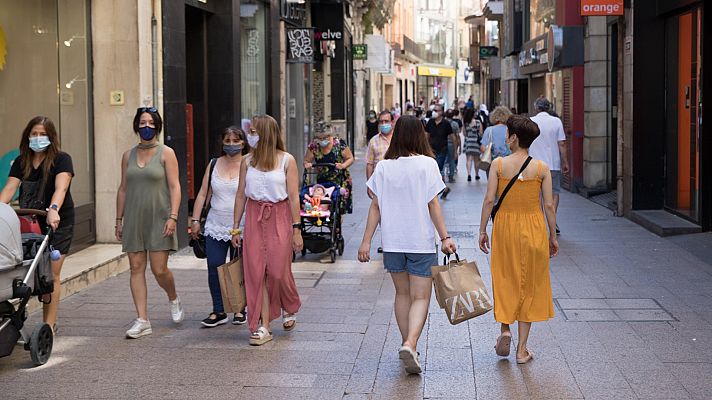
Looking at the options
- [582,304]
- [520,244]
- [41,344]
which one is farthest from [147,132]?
[582,304]

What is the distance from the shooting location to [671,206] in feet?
52.1

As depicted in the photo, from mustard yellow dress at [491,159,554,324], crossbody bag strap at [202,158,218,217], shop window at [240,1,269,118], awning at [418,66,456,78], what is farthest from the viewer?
awning at [418,66,456,78]

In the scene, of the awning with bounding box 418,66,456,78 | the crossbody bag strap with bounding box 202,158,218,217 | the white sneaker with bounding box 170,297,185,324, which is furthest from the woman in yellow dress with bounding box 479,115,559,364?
the awning with bounding box 418,66,456,78

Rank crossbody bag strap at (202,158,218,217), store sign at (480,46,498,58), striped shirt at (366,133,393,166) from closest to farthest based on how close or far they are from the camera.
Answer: crossbody bag strap at (202,158,218,217) < striped shirt at (366,133,393,166) < store sign at (480,46,498,58)

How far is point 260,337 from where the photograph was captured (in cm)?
819

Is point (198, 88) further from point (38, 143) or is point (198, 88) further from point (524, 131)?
point (524, 131)

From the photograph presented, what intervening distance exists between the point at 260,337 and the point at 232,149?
1.53 meters

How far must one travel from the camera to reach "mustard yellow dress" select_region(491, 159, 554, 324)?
24.6ft

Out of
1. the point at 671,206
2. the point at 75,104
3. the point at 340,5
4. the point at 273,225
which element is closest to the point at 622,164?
the point at 671,206

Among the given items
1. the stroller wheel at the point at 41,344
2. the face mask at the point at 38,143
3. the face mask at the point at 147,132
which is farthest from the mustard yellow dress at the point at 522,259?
the face mask at the point at 38,143

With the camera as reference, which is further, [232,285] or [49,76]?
[49,76]

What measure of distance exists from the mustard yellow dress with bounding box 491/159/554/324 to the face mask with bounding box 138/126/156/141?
106 inches

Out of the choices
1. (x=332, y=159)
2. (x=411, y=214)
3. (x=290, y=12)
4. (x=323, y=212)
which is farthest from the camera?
(x=290, y=12)

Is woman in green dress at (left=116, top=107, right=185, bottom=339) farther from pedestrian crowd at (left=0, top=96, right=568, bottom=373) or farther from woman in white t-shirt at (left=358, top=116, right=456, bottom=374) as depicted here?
woman in white t-shirt at (left=358, top=116, right=456, bottom=374)
